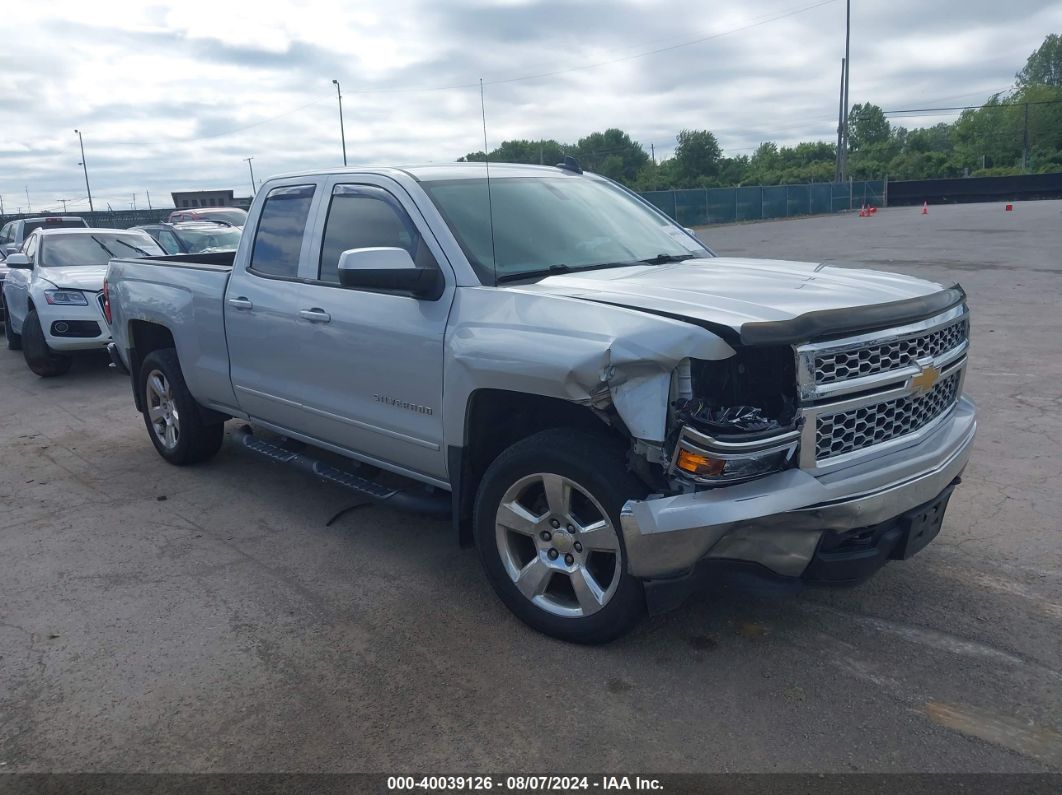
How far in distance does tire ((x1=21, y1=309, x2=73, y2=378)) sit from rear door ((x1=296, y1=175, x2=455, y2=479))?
6734mm

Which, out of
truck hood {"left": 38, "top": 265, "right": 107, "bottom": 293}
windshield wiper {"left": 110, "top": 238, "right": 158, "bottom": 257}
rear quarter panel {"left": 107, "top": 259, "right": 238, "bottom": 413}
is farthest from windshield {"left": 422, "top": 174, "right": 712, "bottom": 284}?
windshield wiper {"left": 110, "top": 238, "right": 158, "bottom": 257}

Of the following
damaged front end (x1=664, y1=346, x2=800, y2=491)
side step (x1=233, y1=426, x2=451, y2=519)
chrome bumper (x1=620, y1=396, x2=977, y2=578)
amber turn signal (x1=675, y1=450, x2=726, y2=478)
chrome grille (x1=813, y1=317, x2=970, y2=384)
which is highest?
chrome grille (x1=813, y1=317, x2=970, y2=384)

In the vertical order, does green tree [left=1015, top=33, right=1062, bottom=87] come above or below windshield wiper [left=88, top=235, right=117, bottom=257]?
above

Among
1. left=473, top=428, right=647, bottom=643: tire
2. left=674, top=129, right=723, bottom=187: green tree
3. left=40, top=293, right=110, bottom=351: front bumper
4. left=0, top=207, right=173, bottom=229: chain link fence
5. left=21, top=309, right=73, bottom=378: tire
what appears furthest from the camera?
left=674, top=129, right=723, bottom=187: green tree

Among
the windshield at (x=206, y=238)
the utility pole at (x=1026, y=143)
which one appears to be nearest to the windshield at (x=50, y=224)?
the windshield at (x=206, y=238)

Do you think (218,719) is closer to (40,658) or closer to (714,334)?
(40,658)

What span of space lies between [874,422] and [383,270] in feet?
6.76

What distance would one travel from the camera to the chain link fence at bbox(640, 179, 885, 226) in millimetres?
41000

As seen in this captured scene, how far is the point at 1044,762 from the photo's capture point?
108 inches

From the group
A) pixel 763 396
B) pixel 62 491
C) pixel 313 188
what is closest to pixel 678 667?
pixel 763 396

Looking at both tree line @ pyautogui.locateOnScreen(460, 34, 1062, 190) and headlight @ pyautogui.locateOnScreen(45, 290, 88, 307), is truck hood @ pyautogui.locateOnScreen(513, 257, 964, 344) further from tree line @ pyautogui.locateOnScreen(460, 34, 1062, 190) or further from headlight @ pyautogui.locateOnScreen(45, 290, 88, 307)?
tree line @ pyautogui.locateOnScreen(460, 34, 1062, 190)

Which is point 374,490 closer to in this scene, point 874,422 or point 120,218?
point 874,422

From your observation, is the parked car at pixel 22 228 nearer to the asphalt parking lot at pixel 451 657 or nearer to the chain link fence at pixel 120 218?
the asphalt parking lot at pixel 451 657

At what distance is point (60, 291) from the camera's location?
32.6ft
